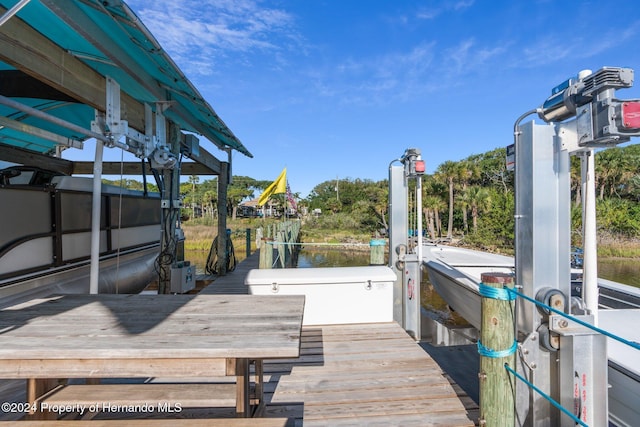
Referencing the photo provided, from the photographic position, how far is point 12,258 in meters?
2.94

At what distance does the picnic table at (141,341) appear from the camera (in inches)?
54.9

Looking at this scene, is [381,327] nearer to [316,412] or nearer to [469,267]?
[316,412]

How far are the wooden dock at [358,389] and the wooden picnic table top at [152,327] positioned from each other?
2.05 feet

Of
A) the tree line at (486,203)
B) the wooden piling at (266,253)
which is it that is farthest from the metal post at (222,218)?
the tree line at (486,203)

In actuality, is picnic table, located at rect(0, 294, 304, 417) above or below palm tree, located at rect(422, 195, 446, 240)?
below

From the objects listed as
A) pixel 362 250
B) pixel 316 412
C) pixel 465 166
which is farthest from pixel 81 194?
pixel 465 166

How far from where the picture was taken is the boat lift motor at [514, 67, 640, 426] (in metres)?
1.80

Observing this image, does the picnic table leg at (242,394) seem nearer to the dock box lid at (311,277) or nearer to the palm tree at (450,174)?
the dock box lid at (311,277)

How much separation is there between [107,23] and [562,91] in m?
2.99

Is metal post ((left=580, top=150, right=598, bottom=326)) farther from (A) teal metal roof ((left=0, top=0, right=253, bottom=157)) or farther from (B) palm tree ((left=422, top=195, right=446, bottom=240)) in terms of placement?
(B) palm tree ((left=422, top=195, right=446, bottom=240))

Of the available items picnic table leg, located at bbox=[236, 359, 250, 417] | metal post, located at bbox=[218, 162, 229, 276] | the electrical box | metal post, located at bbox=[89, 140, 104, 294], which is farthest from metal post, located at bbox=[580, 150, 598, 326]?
metal post, located at bbox=[218, 162, 229, 276]

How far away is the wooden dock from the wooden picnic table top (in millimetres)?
624

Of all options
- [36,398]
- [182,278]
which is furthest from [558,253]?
[182,278]

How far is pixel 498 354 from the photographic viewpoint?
1876 millimetres
